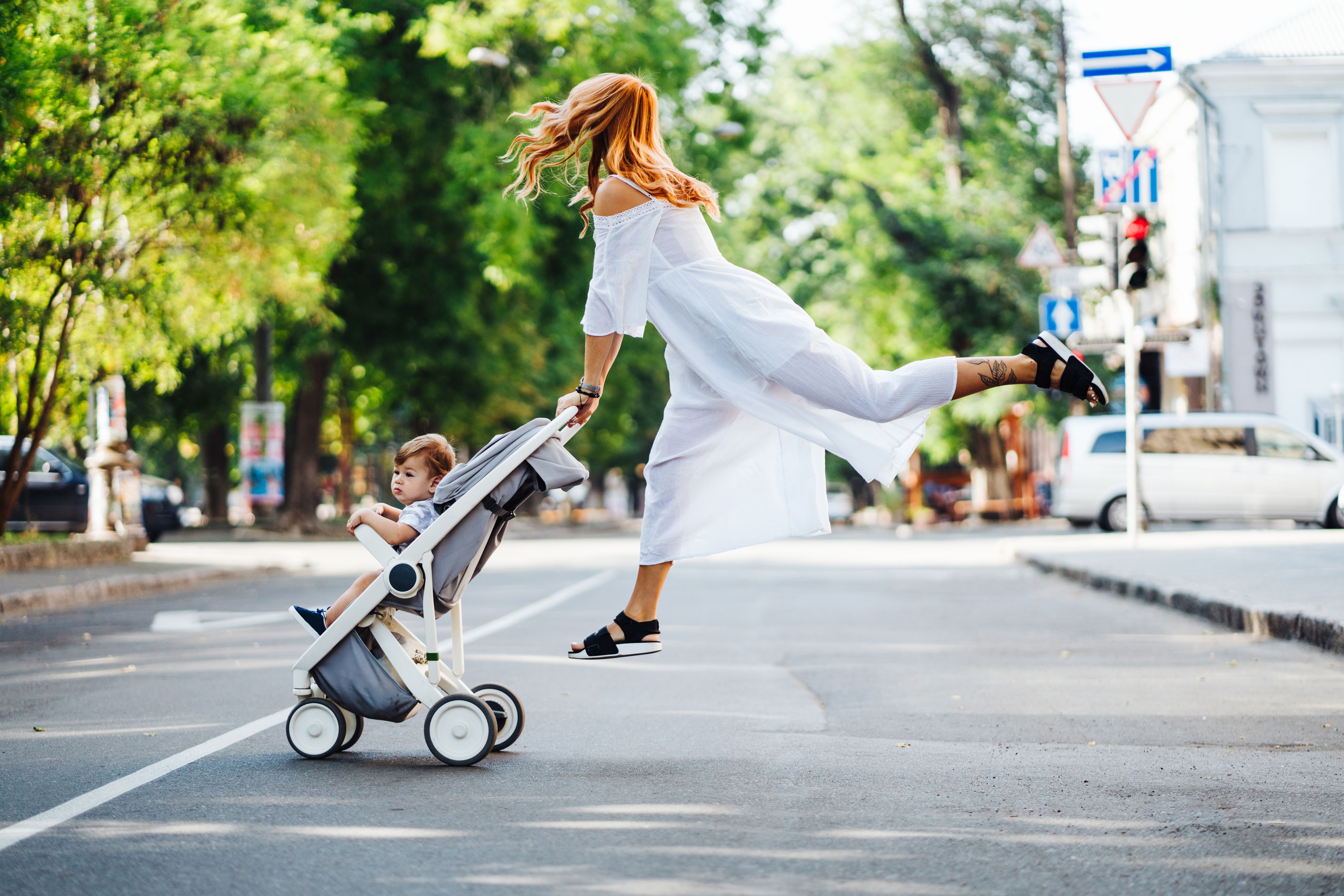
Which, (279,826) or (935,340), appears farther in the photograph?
(935,340)

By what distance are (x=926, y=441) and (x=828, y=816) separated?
38.4m

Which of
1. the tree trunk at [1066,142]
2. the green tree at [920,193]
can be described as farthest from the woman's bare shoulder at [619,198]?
the green tree at [920,193]

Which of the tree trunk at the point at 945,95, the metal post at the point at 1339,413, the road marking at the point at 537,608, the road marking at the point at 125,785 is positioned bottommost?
the road marking at the point at 537,608

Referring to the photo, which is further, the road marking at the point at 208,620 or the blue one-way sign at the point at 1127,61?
the blue one-way sign at the point at 1127,61

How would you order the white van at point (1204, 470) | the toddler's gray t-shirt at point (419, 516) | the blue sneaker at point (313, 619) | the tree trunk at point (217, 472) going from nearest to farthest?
the toddler's gray t-shirt at point (419, 516) < the blue sneaker at point (313, 619) < the white van at point (1204, 470) < the tree trunk at point (217, 472)

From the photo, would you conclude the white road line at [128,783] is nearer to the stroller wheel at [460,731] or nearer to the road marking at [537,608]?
the stroller wheel at [460,731]

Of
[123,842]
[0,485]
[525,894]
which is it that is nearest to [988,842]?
[525,894]

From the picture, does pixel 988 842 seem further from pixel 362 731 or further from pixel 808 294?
pixel 808 294

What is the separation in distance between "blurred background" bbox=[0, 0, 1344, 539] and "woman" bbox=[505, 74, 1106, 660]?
6.28 m

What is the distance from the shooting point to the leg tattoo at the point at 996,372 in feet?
16.8

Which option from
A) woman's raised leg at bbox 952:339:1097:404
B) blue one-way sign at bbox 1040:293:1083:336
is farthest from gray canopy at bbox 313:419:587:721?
blue one-way sign at bbox 1040:293:1083:336

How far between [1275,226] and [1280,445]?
7677 mm

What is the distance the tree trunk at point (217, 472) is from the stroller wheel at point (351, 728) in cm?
3393

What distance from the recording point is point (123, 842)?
3.81 metres
